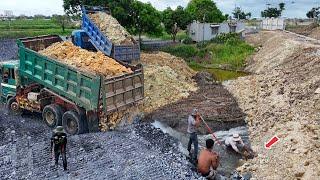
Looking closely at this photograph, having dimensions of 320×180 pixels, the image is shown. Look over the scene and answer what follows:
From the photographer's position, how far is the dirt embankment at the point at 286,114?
32.8 ft

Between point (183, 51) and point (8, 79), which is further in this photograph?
point (183, 51)

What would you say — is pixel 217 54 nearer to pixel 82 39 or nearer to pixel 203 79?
pixel 203 79

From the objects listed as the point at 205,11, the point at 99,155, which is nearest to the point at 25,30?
the point at 205,11

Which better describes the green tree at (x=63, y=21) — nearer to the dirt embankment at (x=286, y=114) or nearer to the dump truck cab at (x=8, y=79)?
the dirt embankment at (x=286, y=114)

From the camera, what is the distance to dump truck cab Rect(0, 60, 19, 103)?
48.0 feet

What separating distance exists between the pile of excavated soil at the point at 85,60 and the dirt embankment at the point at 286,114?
4.93m

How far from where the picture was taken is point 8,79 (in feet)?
49.0

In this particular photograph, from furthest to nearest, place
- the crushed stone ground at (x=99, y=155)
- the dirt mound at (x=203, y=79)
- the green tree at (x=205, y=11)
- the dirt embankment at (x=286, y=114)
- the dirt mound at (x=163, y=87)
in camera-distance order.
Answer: the green tree at (x=205, y=11)
the dirt mound at (x=203, y=79)
the dirt mound at (x=163, y=87)
the dirt embankment at (x=286, y=114)
the crushed stone ground at (x=99, y=155)

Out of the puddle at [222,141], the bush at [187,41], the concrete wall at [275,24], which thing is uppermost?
the concrete wall at [275,24]

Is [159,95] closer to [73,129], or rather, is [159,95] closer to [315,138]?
[73,129]

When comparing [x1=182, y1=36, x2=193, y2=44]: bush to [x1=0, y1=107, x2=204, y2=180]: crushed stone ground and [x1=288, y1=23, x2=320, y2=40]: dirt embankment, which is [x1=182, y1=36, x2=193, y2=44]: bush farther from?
→ [x1=0, y1=107, x2=204, y2=180]: crushed stone ground

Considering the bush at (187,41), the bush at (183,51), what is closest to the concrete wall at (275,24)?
the bush at (187,41)

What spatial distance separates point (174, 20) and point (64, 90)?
31.7 metres

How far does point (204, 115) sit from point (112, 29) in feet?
26.0
